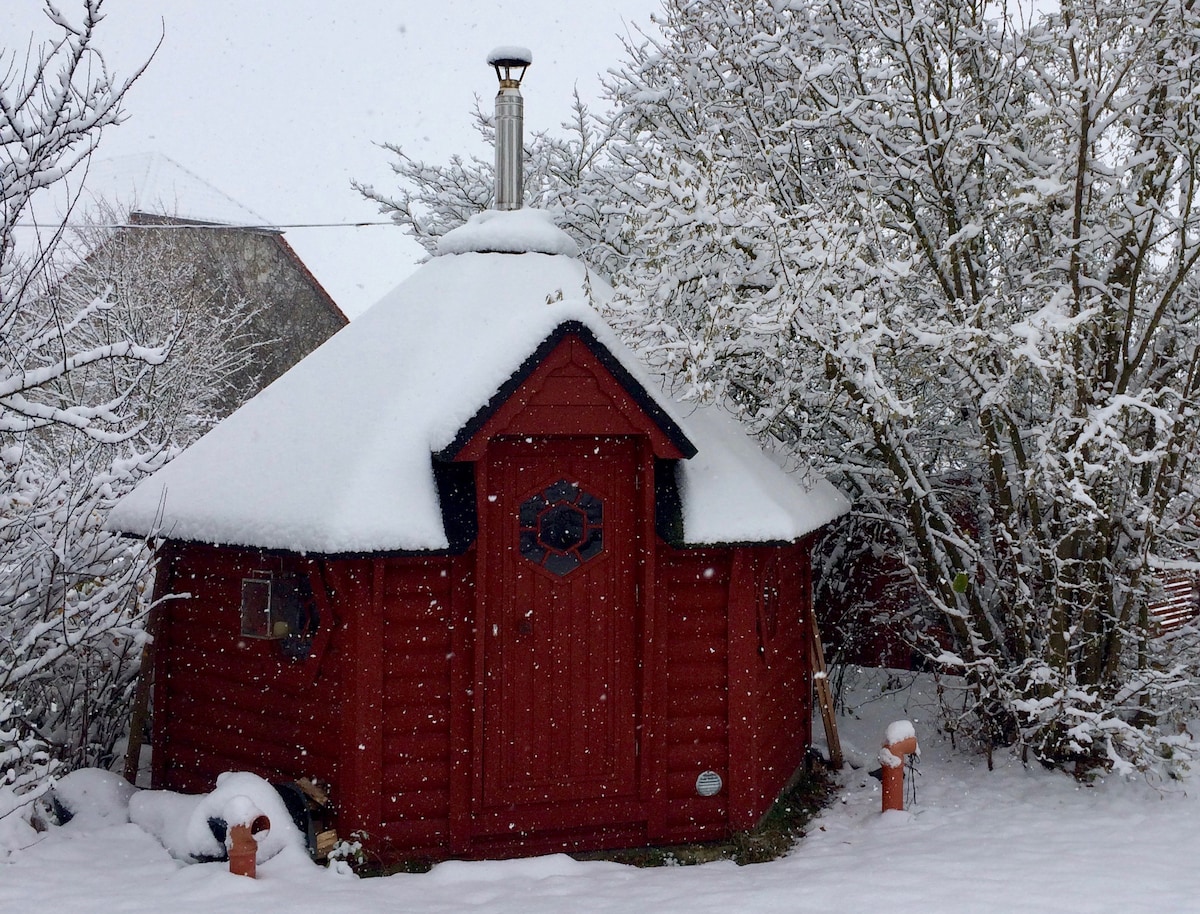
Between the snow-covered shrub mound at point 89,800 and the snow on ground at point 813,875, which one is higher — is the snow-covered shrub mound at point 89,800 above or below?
above

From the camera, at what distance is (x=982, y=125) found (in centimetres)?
767

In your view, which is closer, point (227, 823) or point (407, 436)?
point (227, 823)

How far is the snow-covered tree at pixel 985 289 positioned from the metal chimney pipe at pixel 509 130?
1011mm

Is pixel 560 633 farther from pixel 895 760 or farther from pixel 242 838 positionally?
pixel 895 760

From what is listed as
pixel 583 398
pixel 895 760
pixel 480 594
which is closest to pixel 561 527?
pixel 480 594

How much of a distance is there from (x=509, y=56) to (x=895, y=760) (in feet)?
17.9

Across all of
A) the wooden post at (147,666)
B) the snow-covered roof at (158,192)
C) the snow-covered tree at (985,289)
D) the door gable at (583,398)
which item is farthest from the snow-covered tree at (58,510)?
the snow-covered roof at (158,192)

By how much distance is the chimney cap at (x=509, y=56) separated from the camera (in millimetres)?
7594

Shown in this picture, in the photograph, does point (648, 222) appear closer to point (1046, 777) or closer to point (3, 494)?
point (3, 494)

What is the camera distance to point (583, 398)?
6027mm

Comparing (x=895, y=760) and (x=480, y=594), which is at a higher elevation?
(x=480, y=594)

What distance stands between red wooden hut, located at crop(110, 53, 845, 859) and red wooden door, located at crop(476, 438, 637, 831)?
0.01m

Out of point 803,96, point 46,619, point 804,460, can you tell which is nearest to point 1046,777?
point 804,460

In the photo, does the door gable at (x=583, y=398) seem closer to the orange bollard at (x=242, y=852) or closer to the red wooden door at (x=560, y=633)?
the red wooden door at (x=560, y=633)
